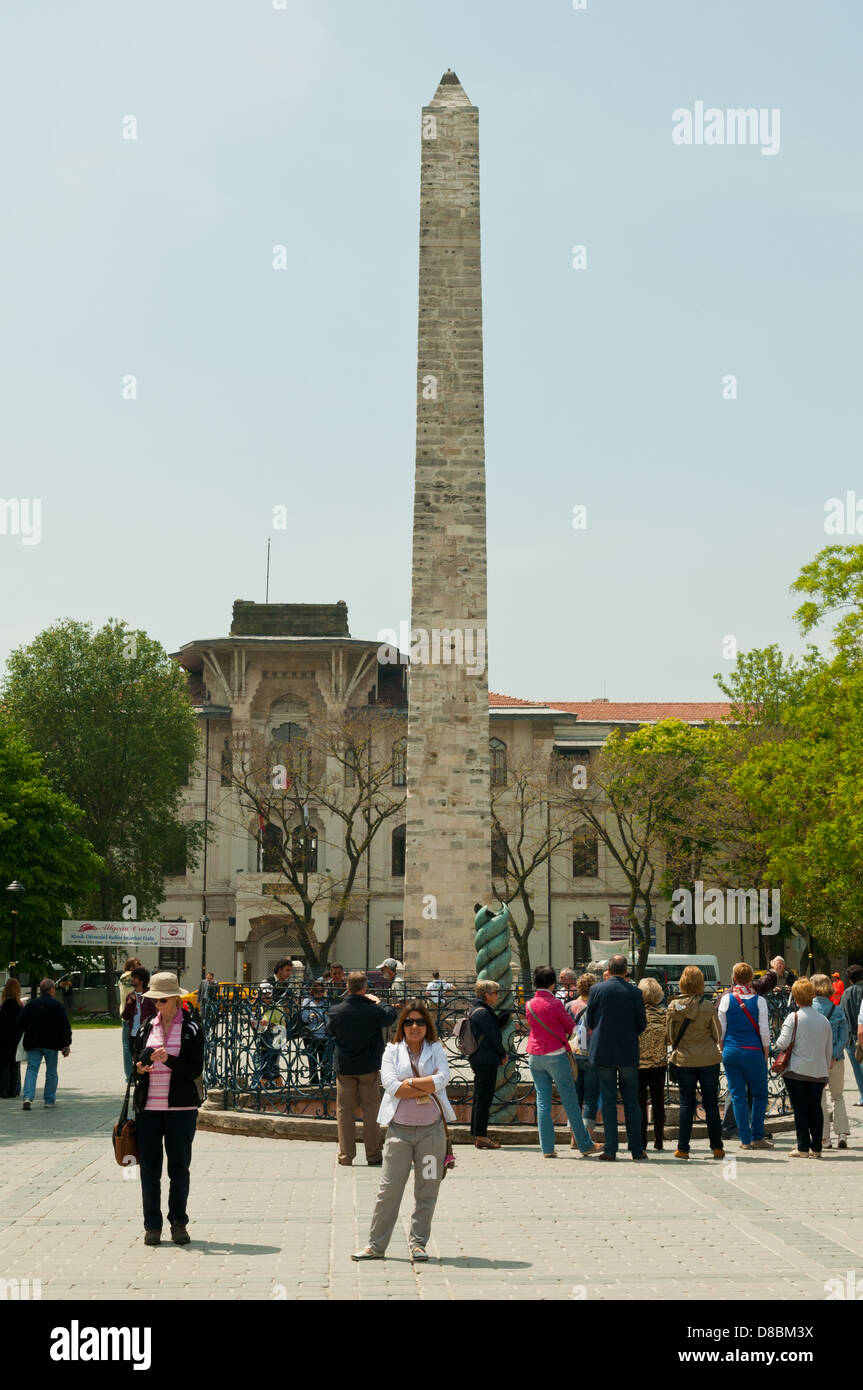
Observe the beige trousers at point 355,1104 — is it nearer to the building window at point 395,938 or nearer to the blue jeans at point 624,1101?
the blue jeans at point 624,1101

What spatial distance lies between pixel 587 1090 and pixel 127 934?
110 ft

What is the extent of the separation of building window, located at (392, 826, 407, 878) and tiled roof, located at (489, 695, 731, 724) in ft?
21.8

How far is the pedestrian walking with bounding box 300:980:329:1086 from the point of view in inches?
623

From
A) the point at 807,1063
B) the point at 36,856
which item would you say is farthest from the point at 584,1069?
the point at 36,856

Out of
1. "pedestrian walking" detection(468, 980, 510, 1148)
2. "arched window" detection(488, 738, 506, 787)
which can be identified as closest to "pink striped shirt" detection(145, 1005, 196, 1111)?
"pedestrian walking" detection(468, 980, 510, 1148)

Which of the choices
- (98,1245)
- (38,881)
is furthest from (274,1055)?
(38,881)

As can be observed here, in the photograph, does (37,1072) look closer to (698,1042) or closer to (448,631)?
(448,631)

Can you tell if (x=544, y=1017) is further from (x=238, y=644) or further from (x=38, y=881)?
(x=238, y=644)

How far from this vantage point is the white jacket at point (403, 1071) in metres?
8.77

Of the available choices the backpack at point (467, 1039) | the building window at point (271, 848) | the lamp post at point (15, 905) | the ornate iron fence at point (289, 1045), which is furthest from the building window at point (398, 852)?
the backpack at point (467, 1039)

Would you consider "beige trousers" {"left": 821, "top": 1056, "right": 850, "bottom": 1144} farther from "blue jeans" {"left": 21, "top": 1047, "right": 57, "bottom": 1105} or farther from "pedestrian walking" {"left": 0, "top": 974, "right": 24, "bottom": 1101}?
"pedestrian walking" {"left": 0, "top": 974, "right": 24, "bottom": 1101}

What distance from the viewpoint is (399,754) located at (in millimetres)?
50656

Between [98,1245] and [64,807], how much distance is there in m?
35.2

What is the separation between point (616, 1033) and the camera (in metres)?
13.0
